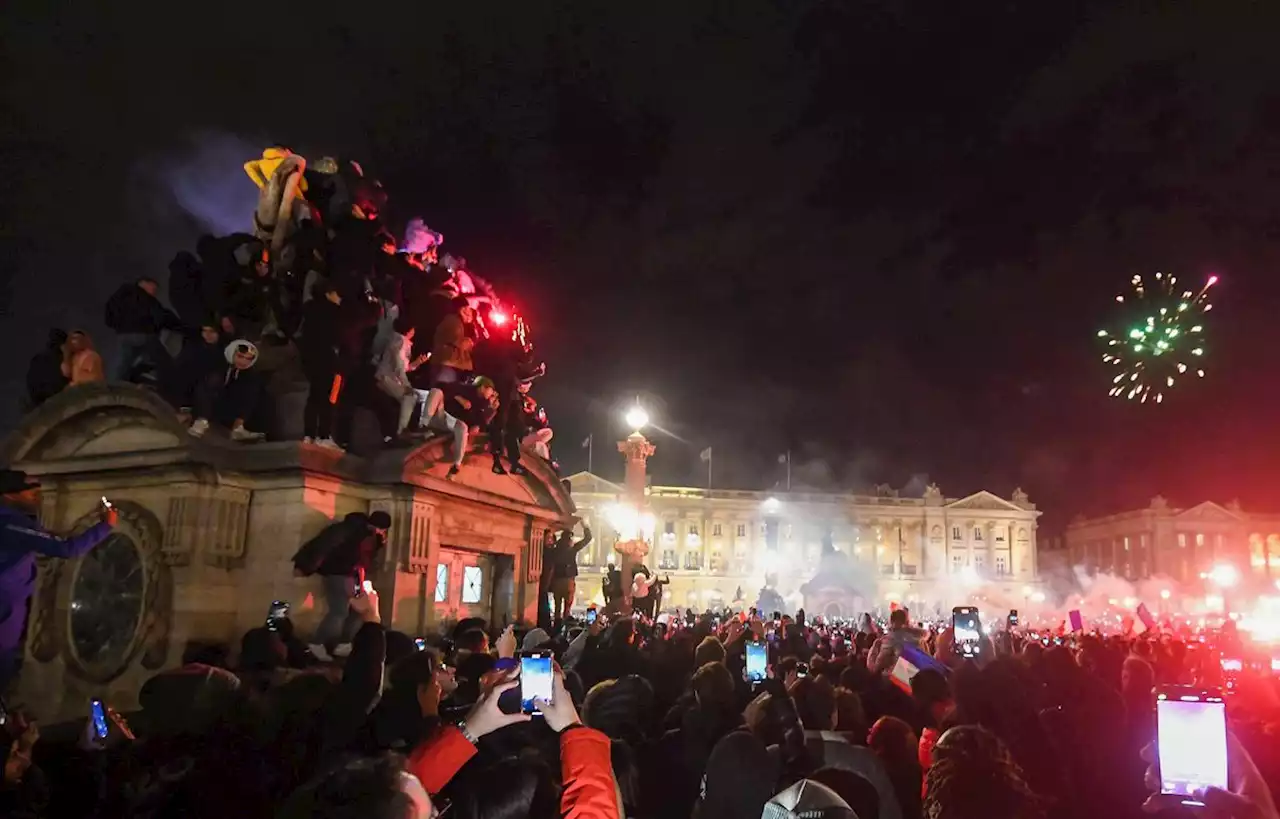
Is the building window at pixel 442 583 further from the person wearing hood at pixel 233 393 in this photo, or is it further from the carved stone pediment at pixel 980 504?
the carved stone pediment at pixel 980 504

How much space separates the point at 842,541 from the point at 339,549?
386 feet

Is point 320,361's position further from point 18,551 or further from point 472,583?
point 472,583

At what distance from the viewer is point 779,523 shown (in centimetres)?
12175

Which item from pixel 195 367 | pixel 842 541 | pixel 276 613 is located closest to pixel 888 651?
pixel 276 613

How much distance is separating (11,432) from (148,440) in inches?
89.2

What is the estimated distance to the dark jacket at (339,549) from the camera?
10.5 meters

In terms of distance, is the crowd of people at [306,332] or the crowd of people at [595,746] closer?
the crowd of people at [595,746]

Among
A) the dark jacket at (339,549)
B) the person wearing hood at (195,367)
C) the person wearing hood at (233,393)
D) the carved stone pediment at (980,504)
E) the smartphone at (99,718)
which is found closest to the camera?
the smartphone at (99,718)

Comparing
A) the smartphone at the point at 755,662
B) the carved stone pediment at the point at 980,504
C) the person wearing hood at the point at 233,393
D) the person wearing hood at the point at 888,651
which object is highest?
the carved stone pediment at the point at 980,504

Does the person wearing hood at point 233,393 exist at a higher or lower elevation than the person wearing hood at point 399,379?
lower

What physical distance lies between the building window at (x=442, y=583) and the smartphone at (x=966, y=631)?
303 inches

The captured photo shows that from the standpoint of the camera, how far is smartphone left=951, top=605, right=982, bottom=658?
492 inches

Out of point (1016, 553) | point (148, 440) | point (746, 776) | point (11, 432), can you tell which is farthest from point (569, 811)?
point (1016, 553)

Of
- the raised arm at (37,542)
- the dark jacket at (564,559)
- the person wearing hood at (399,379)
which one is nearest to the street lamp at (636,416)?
the dark jacket at (564,559)
